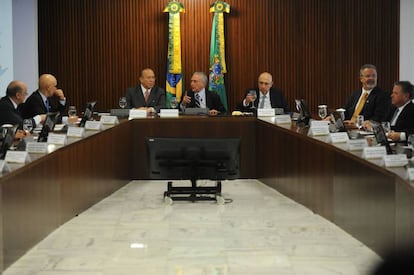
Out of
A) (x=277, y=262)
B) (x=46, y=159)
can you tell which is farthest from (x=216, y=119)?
(x=277, y=262)

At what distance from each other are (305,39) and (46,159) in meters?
5.88

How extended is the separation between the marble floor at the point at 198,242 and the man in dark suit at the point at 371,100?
4.63 feet

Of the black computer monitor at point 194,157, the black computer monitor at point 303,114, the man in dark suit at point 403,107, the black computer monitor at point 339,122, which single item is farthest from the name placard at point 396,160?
the black computer monitor at point 303,114

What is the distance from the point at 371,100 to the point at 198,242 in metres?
2.92

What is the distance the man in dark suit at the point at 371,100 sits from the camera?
6305 mm

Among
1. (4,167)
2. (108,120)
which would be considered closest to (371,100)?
(108,120)

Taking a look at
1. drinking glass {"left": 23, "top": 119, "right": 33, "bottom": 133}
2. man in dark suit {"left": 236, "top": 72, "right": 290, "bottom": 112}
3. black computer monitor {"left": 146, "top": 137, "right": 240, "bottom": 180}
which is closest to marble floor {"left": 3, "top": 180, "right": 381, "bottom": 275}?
black computer monitor {"left": 146, "top": 137, "right": 240, "bottom": 180}

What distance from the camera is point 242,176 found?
6.88m

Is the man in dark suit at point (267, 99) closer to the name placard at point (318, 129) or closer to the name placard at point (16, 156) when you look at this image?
the name placard at point (318, 129)

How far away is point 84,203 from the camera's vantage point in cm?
519

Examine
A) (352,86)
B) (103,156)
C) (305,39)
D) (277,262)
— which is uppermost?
(305,39)

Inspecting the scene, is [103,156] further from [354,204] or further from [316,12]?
[316,12]

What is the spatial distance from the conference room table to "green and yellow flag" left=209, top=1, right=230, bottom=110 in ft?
7.58

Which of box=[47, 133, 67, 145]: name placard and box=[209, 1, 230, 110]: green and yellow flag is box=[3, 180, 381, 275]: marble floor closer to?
box=[47, 133, 67, 145]: name placard
